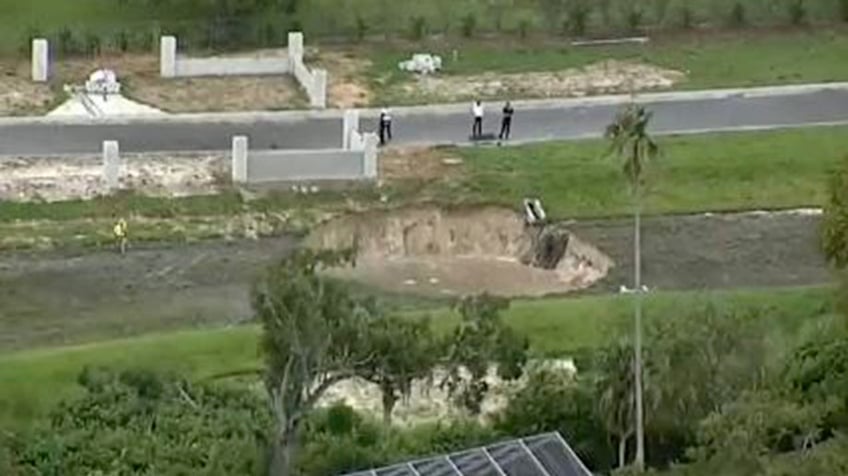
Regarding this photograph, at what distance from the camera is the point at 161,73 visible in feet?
202

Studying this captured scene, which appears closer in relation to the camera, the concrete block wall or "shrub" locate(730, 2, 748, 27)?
the concrete block wall

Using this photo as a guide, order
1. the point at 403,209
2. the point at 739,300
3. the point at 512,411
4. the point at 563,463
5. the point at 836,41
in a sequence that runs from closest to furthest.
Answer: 1. the point at 563,463
2. the point at 512,411
3. the point at 739,300
4. the point at 403,209
5. the point at 836,41

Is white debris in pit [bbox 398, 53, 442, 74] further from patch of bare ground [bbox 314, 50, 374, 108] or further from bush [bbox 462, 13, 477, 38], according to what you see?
bush [bbox 462, 13, 477, 38]

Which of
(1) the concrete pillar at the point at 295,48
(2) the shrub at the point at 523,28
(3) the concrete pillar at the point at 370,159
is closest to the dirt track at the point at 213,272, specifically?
(3) the concrete pillar at the point at 370,159

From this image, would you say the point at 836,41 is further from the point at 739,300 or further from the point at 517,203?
the point at 739,300

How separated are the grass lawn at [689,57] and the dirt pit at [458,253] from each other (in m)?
9.54

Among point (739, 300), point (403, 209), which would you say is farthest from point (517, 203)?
point (739, 300)

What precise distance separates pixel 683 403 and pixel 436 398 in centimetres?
487

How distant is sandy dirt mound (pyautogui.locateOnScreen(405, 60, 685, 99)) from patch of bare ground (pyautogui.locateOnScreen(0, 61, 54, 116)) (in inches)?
366

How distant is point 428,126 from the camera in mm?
58406

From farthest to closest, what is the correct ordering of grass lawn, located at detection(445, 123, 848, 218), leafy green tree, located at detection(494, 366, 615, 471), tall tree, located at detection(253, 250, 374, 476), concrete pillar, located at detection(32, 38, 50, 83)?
1. concrete pillar, located at detection(32, 38, 50, 83)
2. grass lawn, located at detection(445, 123, 848, 218)
3. leafy green tree, located at detection(494, 366, 615, 471)
4. tall tree, located at detection(253, 250, 374, 476)

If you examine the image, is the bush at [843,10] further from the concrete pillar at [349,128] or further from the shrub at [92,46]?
the shrub at [92,46]

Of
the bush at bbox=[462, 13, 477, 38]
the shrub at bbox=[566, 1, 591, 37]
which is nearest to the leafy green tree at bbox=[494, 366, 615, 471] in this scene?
the bush at bbox=[462, 13, 477, 38]

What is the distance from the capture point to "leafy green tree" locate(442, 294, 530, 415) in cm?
3903
